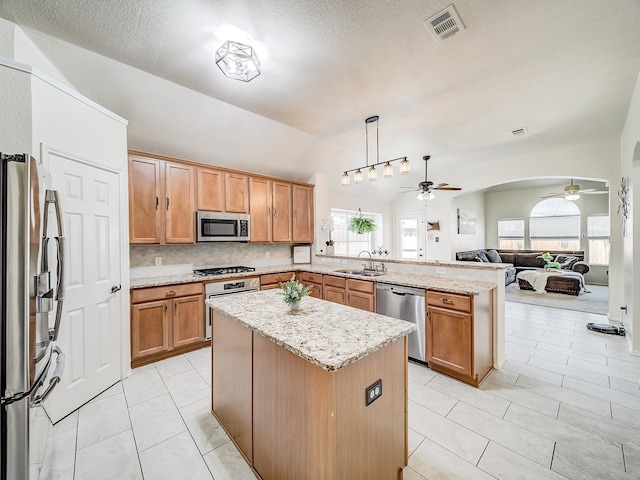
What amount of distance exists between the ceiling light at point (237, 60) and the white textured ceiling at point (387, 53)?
5.4 inches

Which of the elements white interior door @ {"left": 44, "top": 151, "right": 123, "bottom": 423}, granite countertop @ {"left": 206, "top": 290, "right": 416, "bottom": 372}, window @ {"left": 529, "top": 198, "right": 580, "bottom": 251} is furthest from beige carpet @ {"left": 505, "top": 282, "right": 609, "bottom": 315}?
white interior door @ {"left": 44, "top": 151, "right": 123, "bottom": 423}

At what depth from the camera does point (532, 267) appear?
804 centimetres

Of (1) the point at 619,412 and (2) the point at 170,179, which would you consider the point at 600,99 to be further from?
(2) the point at 170,179

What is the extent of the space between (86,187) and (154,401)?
1.91 m

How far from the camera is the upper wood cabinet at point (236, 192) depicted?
3.88 m

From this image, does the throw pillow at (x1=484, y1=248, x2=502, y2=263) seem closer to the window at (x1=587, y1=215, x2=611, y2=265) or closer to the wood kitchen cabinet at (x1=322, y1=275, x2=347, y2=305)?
the window at (x1=587, y1=215, x2=611, y2=265)

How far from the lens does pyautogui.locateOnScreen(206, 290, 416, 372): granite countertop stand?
1.16 meters

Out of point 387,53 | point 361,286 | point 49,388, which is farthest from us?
point 361,286

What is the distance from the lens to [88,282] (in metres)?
2.26

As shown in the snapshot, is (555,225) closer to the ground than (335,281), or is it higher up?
higher up

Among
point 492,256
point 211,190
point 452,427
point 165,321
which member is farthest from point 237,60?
point 492,256

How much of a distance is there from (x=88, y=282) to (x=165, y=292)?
2.70 feet

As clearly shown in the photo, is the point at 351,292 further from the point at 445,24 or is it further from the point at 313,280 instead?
the point at 445,24

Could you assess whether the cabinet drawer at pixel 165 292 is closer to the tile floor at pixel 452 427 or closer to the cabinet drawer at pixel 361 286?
the tile floor at pixel 452 427
